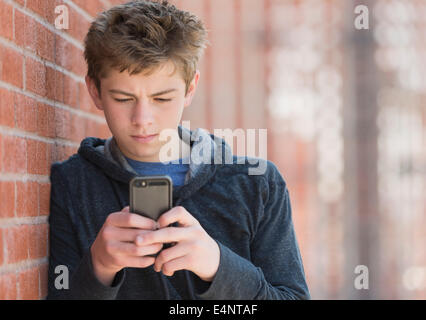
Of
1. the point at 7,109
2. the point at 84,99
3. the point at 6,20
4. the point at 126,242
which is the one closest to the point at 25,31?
the point at 6,20

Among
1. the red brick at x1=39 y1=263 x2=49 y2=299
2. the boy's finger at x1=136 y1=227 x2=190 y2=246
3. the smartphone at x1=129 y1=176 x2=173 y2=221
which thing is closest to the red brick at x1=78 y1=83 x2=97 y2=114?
the red brick at x1=39 y1=263 x2=49 y2=299

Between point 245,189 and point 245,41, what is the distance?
6.15ft

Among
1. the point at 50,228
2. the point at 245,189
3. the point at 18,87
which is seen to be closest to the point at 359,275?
the point at 245,189

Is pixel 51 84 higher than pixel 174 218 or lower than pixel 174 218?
higher

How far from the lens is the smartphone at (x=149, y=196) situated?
1086mm

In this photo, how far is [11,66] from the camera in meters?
1.15

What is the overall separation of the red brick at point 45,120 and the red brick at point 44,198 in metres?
0.12

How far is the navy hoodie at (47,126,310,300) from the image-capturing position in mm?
1356

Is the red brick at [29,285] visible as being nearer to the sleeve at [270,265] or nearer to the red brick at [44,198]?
the red brick at [44,198]

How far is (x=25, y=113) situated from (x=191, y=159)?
43 cm

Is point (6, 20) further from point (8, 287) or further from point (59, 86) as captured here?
point (8, 287)

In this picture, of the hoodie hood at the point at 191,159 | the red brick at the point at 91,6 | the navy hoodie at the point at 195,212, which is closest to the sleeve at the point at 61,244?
the navy hoodie at the point at 195,212

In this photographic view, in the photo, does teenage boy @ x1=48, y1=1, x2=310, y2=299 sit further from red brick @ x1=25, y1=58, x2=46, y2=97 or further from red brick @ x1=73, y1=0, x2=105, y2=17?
red brick @ x1=73, y1=0, x2=105, y2=17
